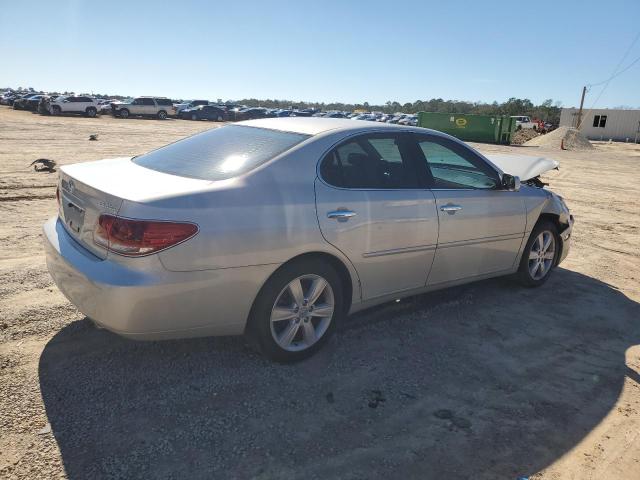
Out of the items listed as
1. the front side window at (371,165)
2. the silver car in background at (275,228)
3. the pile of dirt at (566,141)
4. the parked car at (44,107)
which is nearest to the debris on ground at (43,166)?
the silver car in background at (275,228)

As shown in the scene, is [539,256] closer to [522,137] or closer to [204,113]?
[522,137]

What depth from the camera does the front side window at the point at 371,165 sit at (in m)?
3.69

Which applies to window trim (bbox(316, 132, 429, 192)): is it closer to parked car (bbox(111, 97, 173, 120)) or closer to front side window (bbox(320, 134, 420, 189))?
front side window (bbox(320, 134, 420, 189))

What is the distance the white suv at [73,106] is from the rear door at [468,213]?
42.9 meters

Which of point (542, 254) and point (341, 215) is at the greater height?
point (341, 215)

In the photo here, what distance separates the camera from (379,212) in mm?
3787

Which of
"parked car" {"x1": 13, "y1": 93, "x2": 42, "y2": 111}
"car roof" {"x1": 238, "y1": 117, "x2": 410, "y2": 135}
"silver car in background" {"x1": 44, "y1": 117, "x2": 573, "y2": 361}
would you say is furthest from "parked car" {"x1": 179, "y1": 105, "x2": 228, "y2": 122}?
"silver car in background" {"x1": 44, "y1": 117, "x2": 573, "y2": 361}

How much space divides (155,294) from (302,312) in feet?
3.43

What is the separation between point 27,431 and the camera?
2729mm

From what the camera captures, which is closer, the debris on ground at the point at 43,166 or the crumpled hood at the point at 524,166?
the crumpled hood at the point at 524,166

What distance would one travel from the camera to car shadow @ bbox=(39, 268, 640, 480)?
8.77ft

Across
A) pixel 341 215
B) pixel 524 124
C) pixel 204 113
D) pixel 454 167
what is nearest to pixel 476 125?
pixel 524 124

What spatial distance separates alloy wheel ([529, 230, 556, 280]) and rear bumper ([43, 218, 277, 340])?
3.25 metres

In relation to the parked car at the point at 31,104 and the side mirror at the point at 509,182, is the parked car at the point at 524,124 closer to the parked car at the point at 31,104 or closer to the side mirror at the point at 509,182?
the parked car at the point at 31,104
